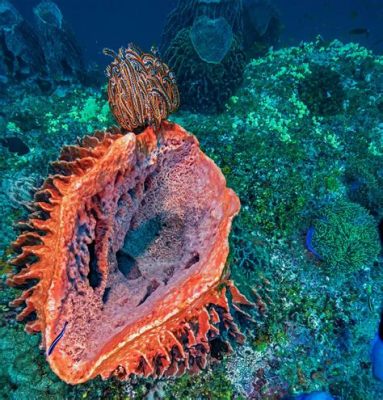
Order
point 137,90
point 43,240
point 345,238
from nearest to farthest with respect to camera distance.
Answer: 1. point 43,240
2. point 137,90
3. point 345,238

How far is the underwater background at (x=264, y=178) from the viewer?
A: 3.76 meters

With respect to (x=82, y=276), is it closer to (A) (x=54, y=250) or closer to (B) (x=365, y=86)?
(A) (x=54, y=250)

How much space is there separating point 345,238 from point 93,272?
343 cm

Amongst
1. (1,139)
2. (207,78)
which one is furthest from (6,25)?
(207,78)

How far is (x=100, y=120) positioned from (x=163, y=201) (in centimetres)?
441

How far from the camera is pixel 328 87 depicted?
6883 millimetres

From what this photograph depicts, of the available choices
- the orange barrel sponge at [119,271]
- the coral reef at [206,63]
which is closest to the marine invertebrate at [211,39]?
the coral reef at [206,63]

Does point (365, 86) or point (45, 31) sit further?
point (45, 31)

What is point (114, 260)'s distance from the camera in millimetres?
3430

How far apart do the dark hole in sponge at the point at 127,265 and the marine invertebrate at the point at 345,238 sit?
2479mm

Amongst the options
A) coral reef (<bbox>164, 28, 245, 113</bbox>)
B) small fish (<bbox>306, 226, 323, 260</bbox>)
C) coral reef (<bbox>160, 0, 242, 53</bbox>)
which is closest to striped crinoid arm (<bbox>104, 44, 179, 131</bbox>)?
small fish (<bbox>306, 226, 323, 260</bbox>)

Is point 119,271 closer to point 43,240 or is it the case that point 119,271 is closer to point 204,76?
point 43,240

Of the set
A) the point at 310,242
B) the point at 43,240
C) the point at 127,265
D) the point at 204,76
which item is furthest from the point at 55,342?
the point at 204,76

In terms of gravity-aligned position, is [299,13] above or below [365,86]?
above
